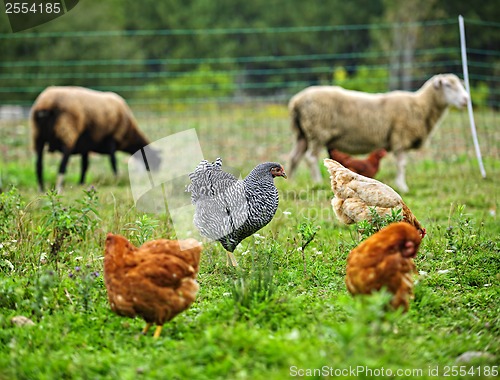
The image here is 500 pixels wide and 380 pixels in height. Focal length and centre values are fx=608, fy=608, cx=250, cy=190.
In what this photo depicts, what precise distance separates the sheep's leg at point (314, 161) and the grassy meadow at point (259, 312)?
2.20 m

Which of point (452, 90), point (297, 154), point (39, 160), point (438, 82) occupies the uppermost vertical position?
point (438, 82)

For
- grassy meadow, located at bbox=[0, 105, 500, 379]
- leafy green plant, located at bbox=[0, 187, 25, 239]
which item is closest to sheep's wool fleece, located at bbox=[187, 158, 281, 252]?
grassy meadow, located at bbox=[0, 105, 500, 379]

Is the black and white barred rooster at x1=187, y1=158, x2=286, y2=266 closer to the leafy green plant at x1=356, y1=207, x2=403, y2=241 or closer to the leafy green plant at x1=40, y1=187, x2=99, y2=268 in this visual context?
the leafy green plant at x1=356, y1=207, x2=403, y2=241

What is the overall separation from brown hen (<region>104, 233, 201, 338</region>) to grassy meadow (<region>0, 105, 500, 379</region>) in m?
0.19

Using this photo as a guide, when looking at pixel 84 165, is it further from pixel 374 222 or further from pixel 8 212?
pixel 374 222

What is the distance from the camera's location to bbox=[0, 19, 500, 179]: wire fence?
1233 cm

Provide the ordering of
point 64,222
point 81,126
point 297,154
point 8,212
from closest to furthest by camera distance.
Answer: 1. point 64,222
2. point 8,212
3. point 81,126
4. point 297,154

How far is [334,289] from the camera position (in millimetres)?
4574

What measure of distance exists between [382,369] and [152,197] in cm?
472

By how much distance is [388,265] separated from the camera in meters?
3.60

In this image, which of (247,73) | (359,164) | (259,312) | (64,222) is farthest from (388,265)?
(247,73)

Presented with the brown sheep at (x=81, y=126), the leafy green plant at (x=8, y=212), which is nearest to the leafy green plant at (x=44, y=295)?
the leafy green plant at (x=8, y=212)

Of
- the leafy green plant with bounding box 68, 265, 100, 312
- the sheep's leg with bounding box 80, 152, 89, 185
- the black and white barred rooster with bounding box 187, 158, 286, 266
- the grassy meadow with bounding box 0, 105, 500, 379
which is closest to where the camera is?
the grassy meadow with bounding box 0, 105, 500, 379

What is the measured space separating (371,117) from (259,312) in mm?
5859
